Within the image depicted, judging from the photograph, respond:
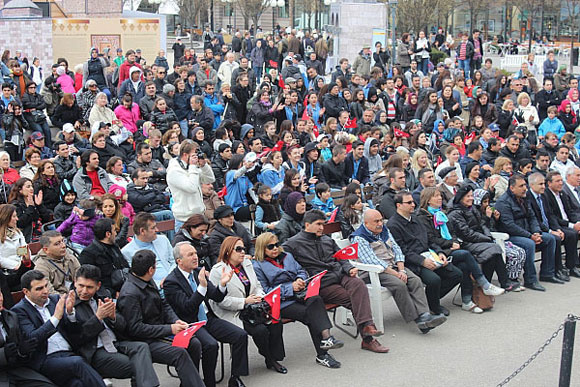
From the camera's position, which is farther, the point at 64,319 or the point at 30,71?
the point at 30,71

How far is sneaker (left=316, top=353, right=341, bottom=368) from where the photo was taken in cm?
782

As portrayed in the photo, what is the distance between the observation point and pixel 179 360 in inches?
267

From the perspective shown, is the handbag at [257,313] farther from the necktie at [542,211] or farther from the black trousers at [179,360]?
the necktie at [542,211]

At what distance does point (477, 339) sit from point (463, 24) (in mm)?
65228

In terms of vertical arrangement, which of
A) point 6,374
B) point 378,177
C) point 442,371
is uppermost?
point 378,177

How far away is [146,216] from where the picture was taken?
795 cm

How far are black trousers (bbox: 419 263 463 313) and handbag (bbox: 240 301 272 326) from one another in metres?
2.20

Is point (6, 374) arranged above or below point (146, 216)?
below

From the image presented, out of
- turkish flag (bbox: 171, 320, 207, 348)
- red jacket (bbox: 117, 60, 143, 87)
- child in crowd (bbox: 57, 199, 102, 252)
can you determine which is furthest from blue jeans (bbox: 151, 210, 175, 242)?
red jacket (bbox: 117, 60, 143, 87)

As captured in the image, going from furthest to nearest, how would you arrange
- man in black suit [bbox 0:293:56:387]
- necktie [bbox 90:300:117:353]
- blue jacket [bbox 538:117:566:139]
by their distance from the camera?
1. blue jacket [bbox 538:117:566:139]
2. necktie [bbox 90:300:117:353]
3. man in black suit [bbox 0:293:56:387]

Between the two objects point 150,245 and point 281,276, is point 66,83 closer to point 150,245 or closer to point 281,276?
point 150,245

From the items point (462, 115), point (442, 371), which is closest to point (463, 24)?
point (462, 115)

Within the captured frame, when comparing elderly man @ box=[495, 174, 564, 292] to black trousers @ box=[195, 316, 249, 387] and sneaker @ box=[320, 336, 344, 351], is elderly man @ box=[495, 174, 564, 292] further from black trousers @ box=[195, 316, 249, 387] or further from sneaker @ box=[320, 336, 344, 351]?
black trousers @ box=[195, 316, 249, 387]

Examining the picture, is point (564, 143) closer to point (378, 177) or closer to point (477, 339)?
point (378, 177)
